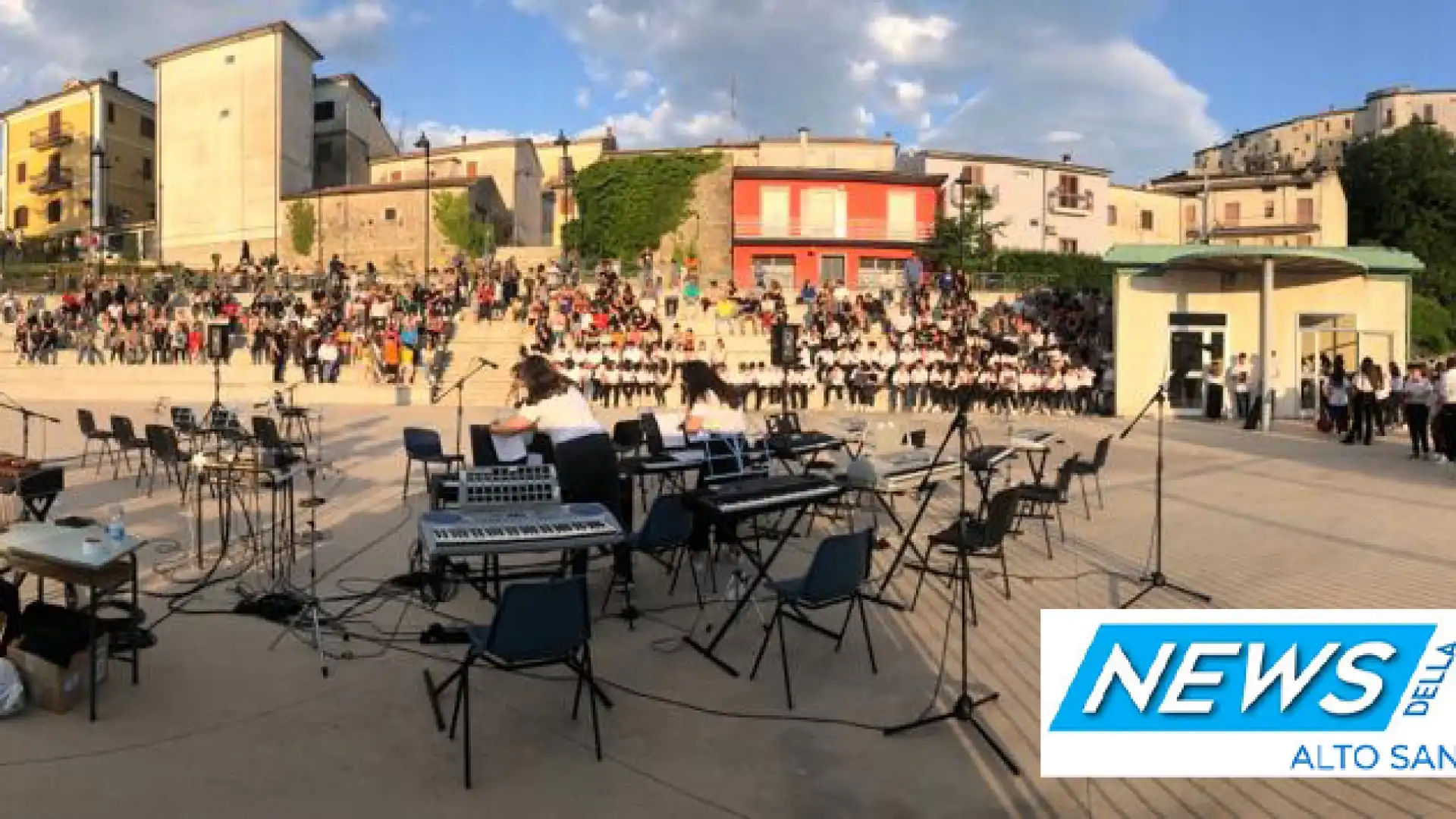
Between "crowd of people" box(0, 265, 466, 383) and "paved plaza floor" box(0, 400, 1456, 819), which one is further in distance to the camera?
"crowd of people" box(0, 265, 466, 383)

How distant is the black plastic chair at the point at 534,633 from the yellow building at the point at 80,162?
192ft

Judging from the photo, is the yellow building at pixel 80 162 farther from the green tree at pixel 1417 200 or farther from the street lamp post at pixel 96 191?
the green tree at pixel 1417 200

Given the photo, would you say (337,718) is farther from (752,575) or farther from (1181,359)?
(1181,359)

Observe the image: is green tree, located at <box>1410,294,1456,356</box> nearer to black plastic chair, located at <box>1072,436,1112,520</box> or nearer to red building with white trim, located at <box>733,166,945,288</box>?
red building with white trim, located at <box>733,166,945,288</box>

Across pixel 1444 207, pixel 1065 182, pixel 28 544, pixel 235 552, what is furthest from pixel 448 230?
pixel 1444 207

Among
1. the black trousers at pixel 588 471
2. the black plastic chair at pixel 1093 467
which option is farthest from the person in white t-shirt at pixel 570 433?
the black plastic chair at pixel 1093 467

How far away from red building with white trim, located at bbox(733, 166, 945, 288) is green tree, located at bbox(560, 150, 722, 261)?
2.59 m

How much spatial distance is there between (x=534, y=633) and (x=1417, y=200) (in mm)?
62396

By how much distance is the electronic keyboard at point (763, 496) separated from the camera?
563 centimetres

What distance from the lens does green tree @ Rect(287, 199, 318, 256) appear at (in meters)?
46.7

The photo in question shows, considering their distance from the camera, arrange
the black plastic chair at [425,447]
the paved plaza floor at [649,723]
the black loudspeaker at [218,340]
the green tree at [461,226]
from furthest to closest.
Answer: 1. the green tree at [461,226]
2. the black loudspeaker at [218,340]
3. the black plastic chair at [425,447]
4. the paved plaza floor at [649,723]

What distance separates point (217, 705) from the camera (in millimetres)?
4633

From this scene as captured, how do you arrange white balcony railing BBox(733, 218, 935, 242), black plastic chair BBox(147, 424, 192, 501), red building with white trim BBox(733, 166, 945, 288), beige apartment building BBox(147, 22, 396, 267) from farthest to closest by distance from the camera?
beige apartment building BBox(147, 22, 396, 267)
white balcony railing BBox(733, 218, 935, 242)
red building with white trim BBox(733, 166, 945, 288)
black plastic chair BBox(147, 424, 192, 501)

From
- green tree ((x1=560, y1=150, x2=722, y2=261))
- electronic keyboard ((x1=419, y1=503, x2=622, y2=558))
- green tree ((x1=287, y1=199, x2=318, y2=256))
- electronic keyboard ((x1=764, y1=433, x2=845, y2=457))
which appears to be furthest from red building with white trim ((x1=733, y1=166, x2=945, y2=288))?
electronic keyboard ((x1=419, y1=503, x2=622, y2=558))
